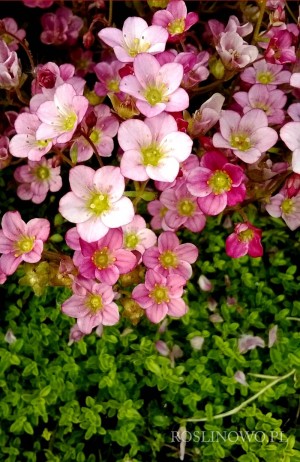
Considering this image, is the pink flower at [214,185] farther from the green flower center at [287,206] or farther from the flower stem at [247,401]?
the flower stem at [247,401]

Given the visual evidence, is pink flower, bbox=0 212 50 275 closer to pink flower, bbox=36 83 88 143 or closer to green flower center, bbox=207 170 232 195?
pink flower, bbox=36 83 88 143

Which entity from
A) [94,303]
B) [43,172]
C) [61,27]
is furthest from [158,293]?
[61,27]

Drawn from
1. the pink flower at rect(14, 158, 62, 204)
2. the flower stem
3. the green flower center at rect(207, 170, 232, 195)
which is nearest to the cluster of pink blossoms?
the green flower center at rect(207, 170, 232, 195)

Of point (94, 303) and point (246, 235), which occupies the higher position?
point (246, 235)

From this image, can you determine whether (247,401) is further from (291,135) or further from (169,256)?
(291,135)

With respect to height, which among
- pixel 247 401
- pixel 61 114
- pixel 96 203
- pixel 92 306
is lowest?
pixel 247 401

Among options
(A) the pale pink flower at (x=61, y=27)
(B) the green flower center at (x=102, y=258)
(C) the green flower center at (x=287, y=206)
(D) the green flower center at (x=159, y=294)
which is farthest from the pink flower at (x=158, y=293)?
(A) the pale pink flower at (x=61, y=27)
